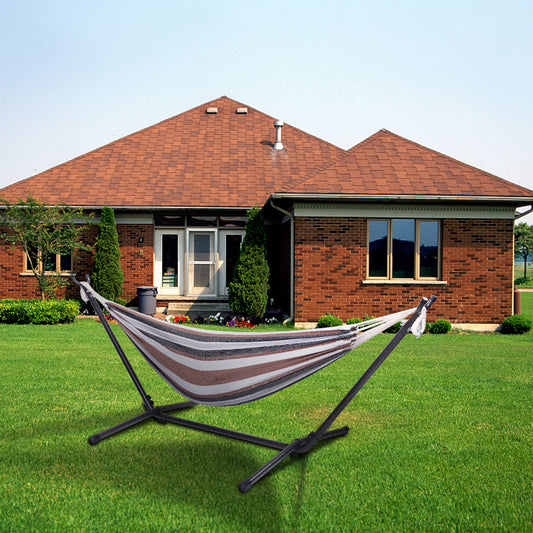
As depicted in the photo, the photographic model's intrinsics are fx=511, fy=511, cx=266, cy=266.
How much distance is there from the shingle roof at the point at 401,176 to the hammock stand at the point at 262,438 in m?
7.07

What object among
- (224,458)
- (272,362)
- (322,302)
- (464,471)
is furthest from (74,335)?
(464,471)

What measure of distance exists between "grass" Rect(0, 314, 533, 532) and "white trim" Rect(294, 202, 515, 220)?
5.35 meters

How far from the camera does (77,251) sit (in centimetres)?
1420

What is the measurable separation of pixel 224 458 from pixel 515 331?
955cm

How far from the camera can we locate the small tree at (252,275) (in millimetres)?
12258

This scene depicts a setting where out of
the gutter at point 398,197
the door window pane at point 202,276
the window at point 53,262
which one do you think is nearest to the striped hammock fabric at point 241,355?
the gutter at point 398,197

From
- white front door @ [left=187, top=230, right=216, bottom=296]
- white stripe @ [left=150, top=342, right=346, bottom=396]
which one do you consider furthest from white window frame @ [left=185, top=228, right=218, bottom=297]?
white stripe @ [left=150, top=342, right=346, bottom=396]

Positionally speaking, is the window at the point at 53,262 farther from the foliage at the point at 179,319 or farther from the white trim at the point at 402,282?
the white trim at the point at 402,282

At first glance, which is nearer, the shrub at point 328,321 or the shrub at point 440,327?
the shrub at point 328,321

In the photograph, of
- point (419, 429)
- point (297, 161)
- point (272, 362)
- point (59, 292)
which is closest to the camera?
point (272, 362)

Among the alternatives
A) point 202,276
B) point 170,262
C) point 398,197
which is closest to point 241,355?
point 398,197

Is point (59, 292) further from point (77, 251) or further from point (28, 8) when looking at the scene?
point (28, 8)

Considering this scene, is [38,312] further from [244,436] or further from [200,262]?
[244,436]

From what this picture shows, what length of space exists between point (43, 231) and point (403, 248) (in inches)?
350
